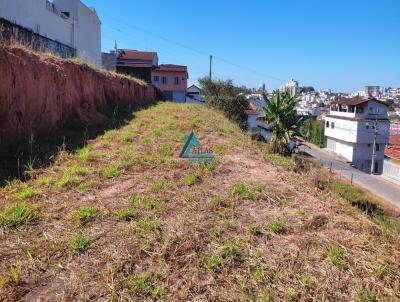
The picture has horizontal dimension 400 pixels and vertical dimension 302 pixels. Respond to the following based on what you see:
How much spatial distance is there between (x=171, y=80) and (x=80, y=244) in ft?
138

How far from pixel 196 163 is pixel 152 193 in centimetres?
210

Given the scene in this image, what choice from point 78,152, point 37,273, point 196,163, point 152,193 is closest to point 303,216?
point 152,193

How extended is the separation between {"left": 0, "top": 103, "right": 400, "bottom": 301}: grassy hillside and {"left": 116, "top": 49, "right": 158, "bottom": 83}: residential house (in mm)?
34643

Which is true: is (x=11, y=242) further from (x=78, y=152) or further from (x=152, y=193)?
(x=78, y=152)

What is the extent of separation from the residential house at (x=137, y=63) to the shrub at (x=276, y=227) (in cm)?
3605

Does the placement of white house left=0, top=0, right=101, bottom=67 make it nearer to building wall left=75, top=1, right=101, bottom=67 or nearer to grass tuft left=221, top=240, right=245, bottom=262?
building wall left=75, top=1, right=101, bottom=67

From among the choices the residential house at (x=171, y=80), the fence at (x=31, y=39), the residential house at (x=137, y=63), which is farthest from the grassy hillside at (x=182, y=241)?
the residential house at (x=171, y=80)

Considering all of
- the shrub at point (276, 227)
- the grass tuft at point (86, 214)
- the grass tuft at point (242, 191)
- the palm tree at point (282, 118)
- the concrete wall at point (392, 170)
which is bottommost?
the concrete wall at point (392, 170)

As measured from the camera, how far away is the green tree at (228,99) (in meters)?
33.9

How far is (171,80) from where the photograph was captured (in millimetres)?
44188

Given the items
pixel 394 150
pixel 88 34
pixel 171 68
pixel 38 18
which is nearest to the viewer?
pixel 38 18

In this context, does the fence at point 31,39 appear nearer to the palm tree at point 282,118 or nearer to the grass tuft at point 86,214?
the grass tuft at point 86,214

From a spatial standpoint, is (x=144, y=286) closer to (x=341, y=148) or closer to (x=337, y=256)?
(x=337, y=256)

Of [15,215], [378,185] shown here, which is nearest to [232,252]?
[15,215]
